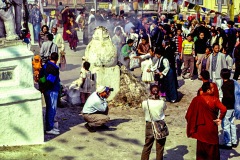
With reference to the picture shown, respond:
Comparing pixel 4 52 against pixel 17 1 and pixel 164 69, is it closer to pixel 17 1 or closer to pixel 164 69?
pixel 17 1

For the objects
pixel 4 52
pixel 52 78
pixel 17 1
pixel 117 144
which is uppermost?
pixel 17 1

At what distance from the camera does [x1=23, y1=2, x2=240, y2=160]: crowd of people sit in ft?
22.8

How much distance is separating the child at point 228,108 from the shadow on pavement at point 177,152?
0.74 meters

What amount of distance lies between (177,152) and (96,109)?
5.88ft

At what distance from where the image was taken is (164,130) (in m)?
6.93

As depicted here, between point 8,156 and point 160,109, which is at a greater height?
point 160,109

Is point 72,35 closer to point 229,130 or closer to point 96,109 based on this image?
point 96,109

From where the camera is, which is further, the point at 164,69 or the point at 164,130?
the point at 164,69

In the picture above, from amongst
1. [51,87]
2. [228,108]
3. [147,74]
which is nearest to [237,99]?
[228,108]

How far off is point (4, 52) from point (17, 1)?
123 cm

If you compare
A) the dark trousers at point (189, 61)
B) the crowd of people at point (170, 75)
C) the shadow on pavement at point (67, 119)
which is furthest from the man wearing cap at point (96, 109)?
the dark trousers at point (189, 61)

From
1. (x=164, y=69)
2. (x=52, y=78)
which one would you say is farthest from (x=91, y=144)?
A: (x=164, y=69)

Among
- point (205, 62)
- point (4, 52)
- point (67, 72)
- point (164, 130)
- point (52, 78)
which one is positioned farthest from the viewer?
point (67, 72)

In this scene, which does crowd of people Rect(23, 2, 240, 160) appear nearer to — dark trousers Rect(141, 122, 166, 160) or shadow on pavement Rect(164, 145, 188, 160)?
dark trousers Rect(141, 122, 166, 160)
